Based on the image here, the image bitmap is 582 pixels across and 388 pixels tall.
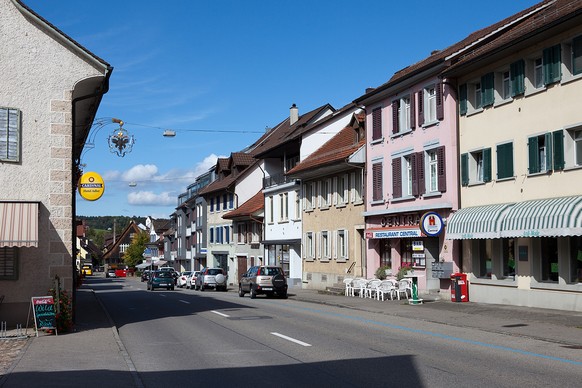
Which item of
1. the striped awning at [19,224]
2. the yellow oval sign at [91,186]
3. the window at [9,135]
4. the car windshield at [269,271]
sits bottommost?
the car windshield at [269,271]

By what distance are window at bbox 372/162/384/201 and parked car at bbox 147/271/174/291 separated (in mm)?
24901

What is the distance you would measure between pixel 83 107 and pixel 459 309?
14.8 meters

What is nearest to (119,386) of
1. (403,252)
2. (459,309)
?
(459,309)

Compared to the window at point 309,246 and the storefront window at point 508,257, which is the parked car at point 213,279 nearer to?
the window at point 309,246

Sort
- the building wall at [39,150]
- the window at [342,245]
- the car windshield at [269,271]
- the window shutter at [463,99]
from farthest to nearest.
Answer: the window at [342,245] < the car windshield at [269,271] < the window shutter at [463,99] < the building wall at [39,150]

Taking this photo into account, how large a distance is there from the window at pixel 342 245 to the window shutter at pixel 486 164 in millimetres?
14117

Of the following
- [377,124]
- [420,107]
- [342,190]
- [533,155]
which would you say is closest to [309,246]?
[342,190]

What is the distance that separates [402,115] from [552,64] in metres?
11.3

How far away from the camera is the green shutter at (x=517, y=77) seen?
2573 cm

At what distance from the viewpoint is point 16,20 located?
1998cm

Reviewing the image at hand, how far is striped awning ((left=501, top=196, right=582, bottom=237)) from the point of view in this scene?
21750 millimetres

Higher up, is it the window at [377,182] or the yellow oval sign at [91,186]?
the window at [377,182]

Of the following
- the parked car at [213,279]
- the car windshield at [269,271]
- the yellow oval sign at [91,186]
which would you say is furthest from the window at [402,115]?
the parked car at [213,279]

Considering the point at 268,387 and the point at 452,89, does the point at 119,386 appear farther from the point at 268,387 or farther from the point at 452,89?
the point at 452,89
